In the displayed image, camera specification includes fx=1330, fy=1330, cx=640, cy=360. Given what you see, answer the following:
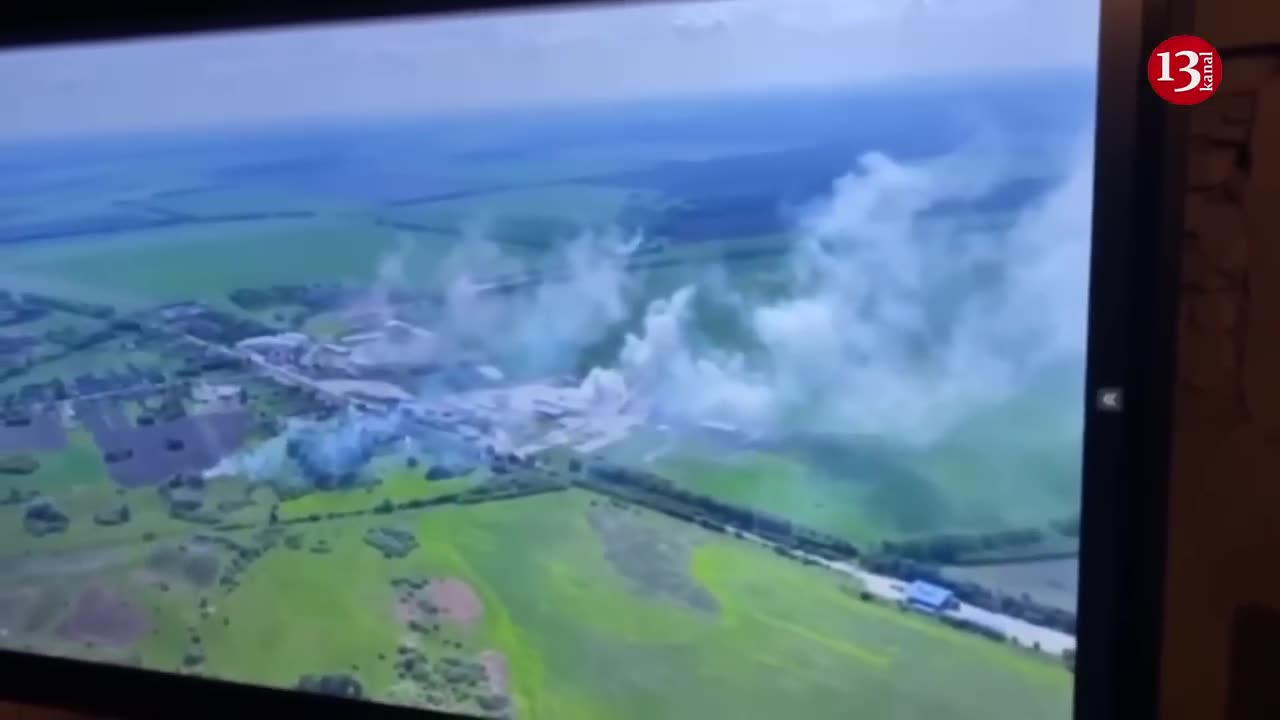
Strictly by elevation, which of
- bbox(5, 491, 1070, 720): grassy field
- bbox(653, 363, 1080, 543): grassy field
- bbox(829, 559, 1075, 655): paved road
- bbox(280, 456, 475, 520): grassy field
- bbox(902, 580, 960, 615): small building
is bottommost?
bbox(5, 491, 1070, 720): grassy field

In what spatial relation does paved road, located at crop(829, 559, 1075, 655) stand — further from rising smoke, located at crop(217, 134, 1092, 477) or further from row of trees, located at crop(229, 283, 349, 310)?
row of trees, located at crop(229, 283, 349, 310)

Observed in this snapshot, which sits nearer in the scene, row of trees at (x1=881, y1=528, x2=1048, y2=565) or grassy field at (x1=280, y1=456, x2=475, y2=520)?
row of trees at (x1=881, y1=528, x2=1048, y2=565)

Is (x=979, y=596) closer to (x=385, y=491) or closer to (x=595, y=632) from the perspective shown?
(x=595, y=632)

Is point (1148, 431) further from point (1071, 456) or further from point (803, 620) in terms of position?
point (803, 620)

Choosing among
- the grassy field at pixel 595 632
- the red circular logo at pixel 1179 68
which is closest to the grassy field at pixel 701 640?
the grassy field at pixel 595 632

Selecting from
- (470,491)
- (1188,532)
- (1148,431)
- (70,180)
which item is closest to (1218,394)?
(1188,532)

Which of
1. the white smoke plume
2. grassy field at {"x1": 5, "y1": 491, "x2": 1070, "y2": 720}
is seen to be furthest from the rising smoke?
grassy field at {"x1": 5, "y1": 491, "x2": 1070, "y2": 720}

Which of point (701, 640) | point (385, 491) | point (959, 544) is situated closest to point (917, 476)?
point (959, 544)
